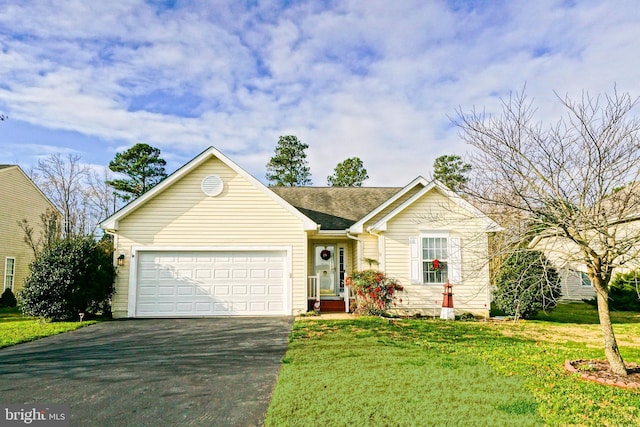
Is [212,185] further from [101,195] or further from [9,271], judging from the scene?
[101,195]

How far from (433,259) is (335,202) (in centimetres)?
546

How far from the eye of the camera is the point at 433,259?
13.5m

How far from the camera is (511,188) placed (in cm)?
677

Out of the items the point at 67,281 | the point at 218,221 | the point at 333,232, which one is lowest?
the point at 67,281

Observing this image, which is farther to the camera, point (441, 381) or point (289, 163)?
point (289, 163)

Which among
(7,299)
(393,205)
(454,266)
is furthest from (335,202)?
(7,299)

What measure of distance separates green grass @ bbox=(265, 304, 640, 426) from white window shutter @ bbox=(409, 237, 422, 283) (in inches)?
126

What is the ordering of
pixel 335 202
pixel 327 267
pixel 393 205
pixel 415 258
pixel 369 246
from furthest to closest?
pixel 335 202, pixel 327 267, pixel 393 205, pixel 369 246, pixel 415 258

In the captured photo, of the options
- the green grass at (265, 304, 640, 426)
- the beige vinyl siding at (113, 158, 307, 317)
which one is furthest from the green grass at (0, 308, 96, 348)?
the green grass at (265, 304, 640, 426)

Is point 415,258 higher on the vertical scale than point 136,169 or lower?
lower

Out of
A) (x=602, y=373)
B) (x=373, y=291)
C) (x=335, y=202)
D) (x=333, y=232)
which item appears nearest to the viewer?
(x=602, y=373)

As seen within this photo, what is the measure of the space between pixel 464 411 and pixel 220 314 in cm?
990

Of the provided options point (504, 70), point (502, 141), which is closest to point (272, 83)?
point (504, 70)

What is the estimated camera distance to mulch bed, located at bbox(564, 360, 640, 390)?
569 cm
